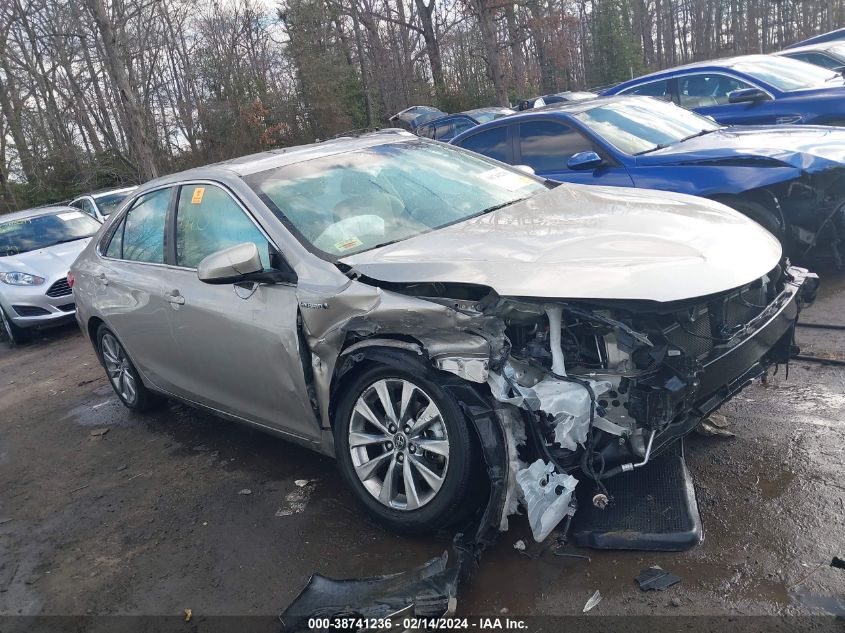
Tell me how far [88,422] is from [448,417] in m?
4.06

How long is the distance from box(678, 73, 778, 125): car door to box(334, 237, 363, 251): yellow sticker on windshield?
20.6ft

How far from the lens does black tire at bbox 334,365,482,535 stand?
2953 mm

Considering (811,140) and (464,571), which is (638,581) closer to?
(464,571)

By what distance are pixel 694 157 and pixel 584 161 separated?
0.90 meters

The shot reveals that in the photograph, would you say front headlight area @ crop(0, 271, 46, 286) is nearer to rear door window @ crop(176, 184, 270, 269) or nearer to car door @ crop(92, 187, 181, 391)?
car door @ crop(92, 187, 181, 391)

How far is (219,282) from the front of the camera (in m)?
3.60

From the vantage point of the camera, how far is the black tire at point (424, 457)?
295cm

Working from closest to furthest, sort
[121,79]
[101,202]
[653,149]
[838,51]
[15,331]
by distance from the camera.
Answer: [653,149], [15,331], [838,51], [101,202], [121,79]

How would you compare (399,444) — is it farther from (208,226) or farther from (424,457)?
(208,226)

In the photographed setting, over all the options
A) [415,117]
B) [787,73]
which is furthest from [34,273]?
[415,117]

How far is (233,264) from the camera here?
3420 mm

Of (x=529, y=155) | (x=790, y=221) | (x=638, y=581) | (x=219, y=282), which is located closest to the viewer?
(x=638, y=581)

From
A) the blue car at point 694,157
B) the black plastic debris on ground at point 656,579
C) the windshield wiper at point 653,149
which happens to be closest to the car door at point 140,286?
the black plastic debris on ground at point 656,579

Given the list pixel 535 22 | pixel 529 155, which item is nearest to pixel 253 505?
pixel 529 155
